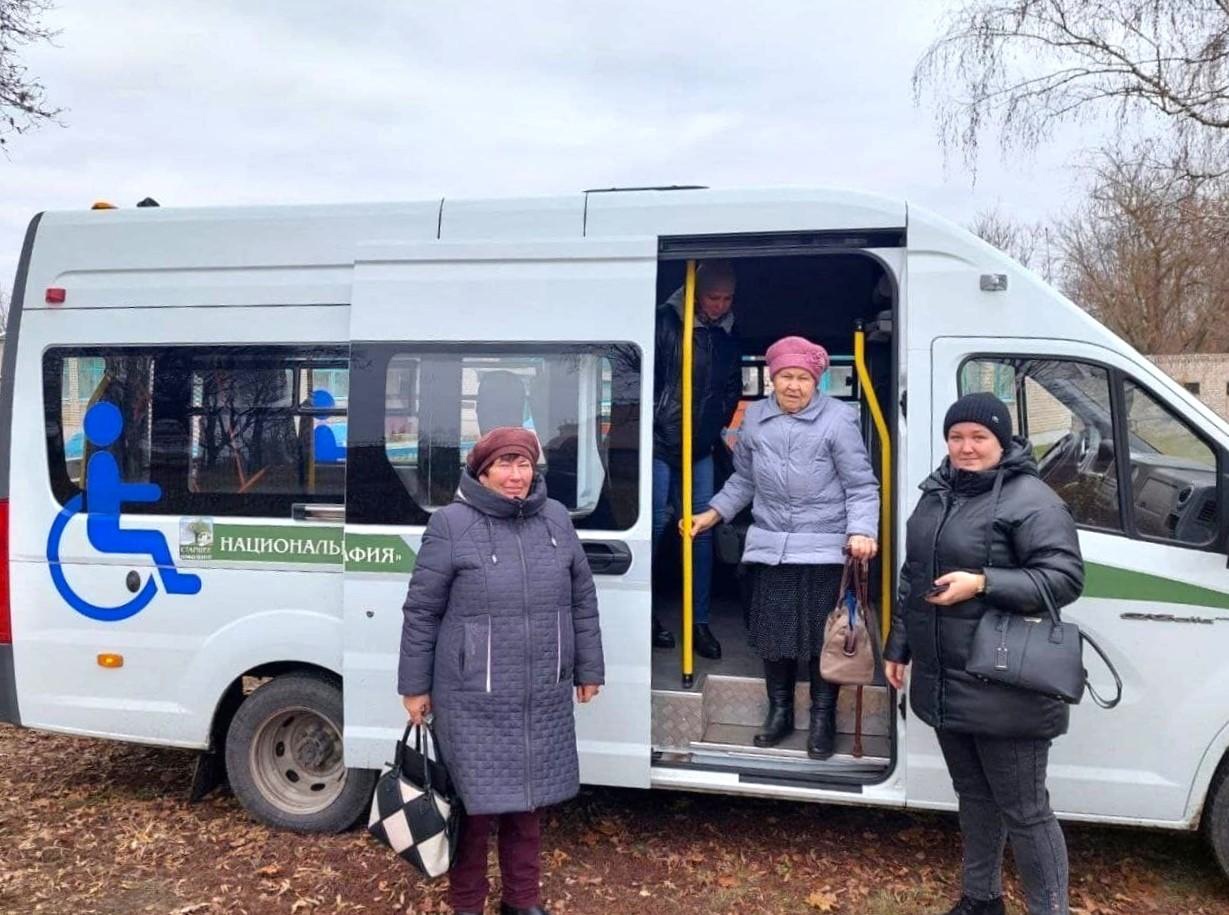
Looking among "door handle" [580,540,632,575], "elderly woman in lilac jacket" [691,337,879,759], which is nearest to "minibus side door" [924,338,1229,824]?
"elderly woman in lilac jacket" [691,337,879,759]

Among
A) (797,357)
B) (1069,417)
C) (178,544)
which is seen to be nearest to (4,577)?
(178,544)

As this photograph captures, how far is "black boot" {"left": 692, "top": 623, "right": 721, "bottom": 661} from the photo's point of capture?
445 cm

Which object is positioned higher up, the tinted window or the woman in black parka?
the tinted window

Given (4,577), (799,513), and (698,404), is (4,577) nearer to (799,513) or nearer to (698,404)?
(698,404)

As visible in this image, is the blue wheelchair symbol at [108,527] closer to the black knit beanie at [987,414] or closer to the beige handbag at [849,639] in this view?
the beige handbag at [849,639]

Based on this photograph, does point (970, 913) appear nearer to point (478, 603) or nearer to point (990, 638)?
point (990, 638)

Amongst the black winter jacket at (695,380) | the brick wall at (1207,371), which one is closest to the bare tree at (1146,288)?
the brick wall at (1207,371)

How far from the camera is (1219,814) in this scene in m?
3.47

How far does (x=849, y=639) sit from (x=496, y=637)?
4.38 ft

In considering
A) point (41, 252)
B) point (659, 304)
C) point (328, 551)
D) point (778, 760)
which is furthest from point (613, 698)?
point (41, 252)

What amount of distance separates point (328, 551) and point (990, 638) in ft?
8.12

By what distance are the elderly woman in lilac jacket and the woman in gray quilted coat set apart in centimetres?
88

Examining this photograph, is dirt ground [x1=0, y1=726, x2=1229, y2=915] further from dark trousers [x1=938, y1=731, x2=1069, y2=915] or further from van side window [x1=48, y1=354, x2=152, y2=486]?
van side window [x1=48, y1=354, x2=152, y2=486]

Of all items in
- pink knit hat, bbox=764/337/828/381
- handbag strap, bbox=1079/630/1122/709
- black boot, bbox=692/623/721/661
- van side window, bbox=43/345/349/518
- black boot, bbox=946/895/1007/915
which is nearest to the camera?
handbag strap, bbox=1079/630/1122/709
